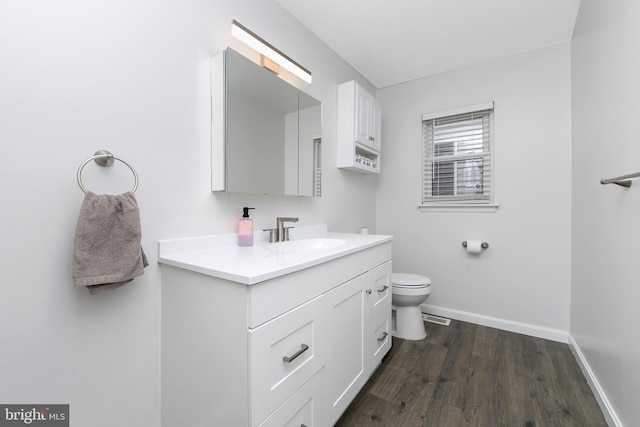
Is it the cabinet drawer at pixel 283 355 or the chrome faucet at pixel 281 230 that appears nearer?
the cabinet drawer at pixel 283 355

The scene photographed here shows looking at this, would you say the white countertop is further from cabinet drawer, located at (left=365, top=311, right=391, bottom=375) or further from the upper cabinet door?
the upper cabinet door

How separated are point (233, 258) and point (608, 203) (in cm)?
188

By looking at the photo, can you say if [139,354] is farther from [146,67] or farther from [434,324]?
[434,324]

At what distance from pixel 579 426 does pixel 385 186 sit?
7.14ft

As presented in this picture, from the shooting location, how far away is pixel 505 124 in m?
2.36

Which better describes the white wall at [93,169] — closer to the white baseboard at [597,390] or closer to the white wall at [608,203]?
the white wall at [608,203]

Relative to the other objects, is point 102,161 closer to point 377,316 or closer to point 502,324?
point 377,316

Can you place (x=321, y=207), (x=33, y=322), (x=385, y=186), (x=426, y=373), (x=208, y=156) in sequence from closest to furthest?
(x=33, y=322) → (x=208, y=156) → (x=426, y=373) → (x=321, y=207) → (x=385, y=186)

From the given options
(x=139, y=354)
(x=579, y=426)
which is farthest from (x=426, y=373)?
(x=139, y=354)

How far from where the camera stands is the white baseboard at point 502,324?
2.17m

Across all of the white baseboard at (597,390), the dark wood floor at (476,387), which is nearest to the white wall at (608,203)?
the white baseboard at (597,390)

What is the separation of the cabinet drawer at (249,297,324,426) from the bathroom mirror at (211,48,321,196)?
2.35 ft

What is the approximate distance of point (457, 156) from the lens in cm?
256

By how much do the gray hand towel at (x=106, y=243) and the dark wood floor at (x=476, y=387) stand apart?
4.06ft
